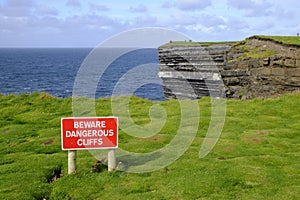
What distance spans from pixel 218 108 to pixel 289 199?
63.1 ft

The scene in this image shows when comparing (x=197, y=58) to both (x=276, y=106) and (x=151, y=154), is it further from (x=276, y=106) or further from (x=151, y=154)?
(x=151, y=154)

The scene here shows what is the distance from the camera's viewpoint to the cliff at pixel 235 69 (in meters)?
43.8

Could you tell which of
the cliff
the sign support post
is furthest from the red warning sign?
the cliff

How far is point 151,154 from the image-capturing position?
19.9m

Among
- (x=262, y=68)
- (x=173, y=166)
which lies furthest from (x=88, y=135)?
(x=262, y=68)

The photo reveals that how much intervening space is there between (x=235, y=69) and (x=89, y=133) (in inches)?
1463

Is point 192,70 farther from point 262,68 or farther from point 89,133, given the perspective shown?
point 89,133

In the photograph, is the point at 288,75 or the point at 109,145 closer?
the point at 109,145

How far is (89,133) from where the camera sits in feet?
55.2

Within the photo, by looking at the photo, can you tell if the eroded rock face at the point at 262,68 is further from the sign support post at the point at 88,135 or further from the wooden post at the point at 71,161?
the wooden post at the point at 71,161

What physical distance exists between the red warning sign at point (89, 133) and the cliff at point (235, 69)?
31855mm

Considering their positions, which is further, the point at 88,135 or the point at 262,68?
the point at 262,68

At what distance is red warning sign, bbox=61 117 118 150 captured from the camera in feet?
54.1

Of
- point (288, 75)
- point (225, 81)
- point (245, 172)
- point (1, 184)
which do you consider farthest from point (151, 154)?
point (225, 81)
